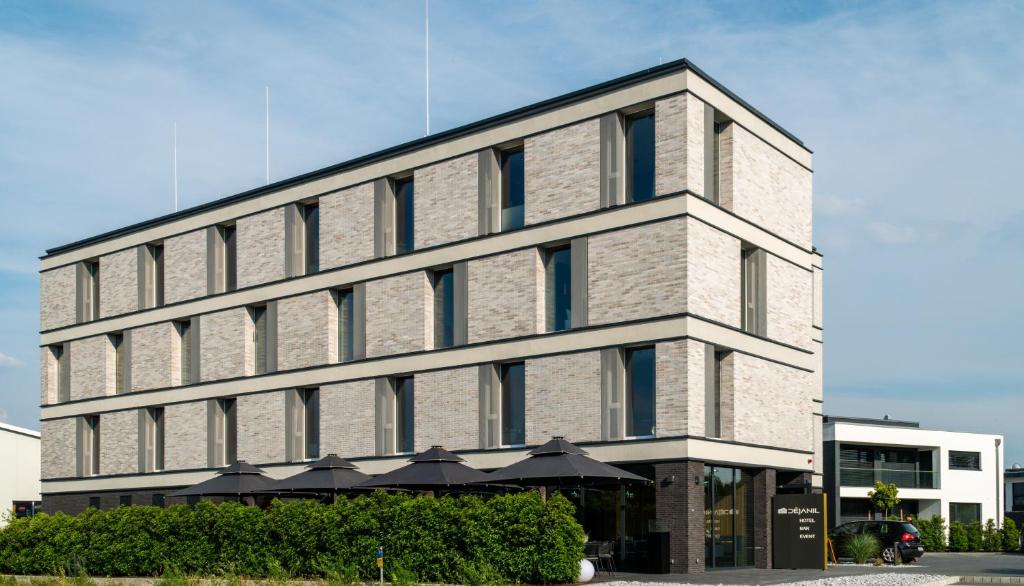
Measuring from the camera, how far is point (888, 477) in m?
58.4

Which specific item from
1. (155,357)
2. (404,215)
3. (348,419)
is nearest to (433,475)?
(348,419)

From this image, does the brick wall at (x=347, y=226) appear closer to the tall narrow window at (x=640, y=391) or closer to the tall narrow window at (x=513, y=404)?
the tall narrow window at (x=513, y=404)

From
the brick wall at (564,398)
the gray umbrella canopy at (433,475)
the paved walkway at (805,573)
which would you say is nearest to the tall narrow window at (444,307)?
the brick wall at (564,398)

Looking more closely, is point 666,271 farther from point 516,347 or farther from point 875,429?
point 875,429

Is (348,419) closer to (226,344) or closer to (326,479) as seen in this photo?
(326,479)

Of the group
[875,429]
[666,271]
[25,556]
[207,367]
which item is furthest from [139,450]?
[875,429]

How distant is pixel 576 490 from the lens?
1272 inches

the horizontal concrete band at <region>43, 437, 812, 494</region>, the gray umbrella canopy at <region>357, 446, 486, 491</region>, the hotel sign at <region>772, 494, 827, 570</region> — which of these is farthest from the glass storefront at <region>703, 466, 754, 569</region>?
the gray umbrella canopy at <region>357, 446, 486, 491</region>

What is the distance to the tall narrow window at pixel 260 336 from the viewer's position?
4231cm

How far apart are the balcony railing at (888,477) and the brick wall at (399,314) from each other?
2773 cm

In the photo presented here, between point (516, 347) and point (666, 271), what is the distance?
543cm

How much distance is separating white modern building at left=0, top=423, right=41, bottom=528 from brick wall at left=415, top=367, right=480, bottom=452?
34649 mm

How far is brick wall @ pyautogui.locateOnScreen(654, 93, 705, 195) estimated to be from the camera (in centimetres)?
3067

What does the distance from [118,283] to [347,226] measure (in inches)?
542
